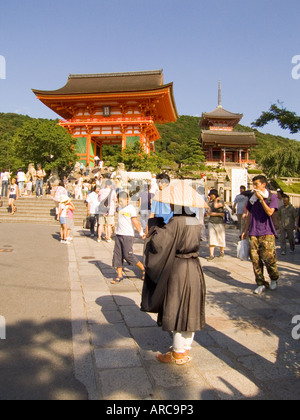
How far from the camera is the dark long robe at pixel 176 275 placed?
269 centimetres

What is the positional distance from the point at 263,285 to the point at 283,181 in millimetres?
23530

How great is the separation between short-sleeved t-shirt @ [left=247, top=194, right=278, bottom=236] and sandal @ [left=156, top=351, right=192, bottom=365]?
2491mm

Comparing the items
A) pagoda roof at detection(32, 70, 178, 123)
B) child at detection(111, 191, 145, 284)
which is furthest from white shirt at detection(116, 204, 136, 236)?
pagoda roof at detection(32, 70, 178, 123)

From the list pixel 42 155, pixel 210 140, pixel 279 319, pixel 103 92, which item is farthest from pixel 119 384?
pixel 210 140

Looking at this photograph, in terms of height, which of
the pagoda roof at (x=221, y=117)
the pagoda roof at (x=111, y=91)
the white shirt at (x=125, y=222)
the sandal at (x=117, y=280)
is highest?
the pagoda roof at (x=221, y=117)

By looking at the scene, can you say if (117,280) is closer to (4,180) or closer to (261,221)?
(261,221)

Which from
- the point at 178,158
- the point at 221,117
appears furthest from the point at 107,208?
the point at 221,117

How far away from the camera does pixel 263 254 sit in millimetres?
4770

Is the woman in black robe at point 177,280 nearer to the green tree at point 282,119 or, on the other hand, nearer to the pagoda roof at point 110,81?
the green tree at point 282,119

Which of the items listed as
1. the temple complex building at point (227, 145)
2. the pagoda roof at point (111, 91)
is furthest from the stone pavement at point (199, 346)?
the temple complex building at point (227, 145)

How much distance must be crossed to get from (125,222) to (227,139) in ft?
124

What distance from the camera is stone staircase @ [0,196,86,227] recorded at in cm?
1345
